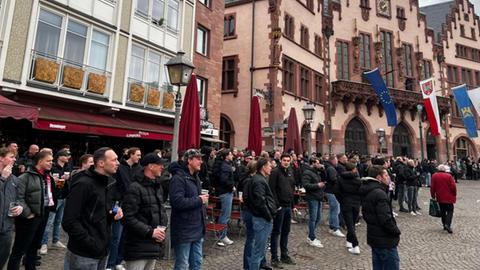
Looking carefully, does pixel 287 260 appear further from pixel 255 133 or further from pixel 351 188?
pixel 255 133

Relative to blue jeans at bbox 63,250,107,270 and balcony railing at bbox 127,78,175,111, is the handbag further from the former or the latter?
balcony railing at bbox 127,78,175,111

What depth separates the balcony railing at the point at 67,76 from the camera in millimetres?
11305

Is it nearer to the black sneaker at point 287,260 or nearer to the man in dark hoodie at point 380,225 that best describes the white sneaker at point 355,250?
the black sneaker at point 287,260

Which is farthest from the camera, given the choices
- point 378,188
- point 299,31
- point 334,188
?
point 299,31

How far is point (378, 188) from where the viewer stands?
4852mm

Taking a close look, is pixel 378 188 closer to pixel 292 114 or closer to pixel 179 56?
pixel 179 56

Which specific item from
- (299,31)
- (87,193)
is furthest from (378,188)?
(299,31)

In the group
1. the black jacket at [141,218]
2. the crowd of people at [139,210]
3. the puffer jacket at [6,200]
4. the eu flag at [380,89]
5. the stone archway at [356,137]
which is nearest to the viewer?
the crowd of people at [139,210]

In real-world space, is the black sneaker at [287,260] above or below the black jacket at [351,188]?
below

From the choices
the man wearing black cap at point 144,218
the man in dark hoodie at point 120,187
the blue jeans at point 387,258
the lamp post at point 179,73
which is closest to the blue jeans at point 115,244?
the man in dark hoodie at point 120,187

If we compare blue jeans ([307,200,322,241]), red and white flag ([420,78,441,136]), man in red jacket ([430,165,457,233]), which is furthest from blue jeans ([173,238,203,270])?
red and white flag ([420,78,441,136])

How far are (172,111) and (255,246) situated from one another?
12.1 m

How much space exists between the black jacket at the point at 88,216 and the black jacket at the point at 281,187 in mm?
3460

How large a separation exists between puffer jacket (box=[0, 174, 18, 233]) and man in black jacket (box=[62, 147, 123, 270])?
134 centimetres
